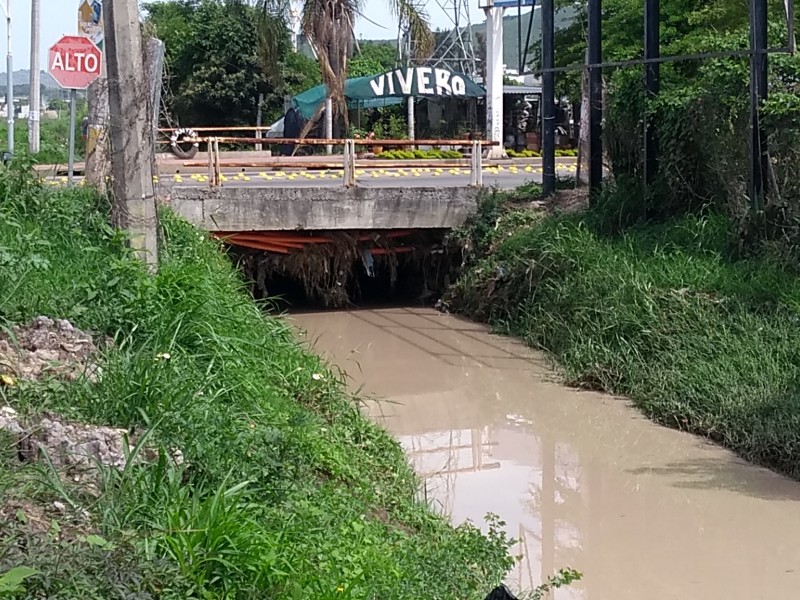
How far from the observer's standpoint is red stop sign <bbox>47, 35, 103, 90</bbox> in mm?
10320

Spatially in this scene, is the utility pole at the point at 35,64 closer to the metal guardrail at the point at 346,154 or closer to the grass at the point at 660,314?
the metal guardrail at the point at 346,154

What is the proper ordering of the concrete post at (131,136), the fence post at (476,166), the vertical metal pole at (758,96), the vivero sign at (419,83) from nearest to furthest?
1. the concrete post at (131,136)
2. the vertical metal pole at (758,96)
3. the fence post at (476,166)
4. the vivero sign at (419,83)

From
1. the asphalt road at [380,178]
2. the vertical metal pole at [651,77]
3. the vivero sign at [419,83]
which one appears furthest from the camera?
the vivero sign at [419,83]

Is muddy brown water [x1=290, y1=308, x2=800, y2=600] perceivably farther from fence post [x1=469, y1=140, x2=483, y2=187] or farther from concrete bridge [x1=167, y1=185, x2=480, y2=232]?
fence post [x1=469, y1=140, x2=483, y2=187]

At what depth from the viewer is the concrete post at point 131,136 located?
29.3 ft

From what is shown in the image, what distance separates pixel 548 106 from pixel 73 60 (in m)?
7.53

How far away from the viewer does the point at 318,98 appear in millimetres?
29484

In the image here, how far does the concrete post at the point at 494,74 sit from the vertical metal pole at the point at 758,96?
634 inches

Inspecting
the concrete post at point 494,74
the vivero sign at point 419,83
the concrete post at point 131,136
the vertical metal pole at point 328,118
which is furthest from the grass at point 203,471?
the vivero sign at point 419,83

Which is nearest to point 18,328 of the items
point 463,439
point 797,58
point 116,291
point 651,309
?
point 116,291

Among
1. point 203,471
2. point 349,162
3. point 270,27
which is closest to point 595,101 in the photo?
point 349,162

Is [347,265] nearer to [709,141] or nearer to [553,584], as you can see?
[709,141]

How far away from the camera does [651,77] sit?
45.0ft

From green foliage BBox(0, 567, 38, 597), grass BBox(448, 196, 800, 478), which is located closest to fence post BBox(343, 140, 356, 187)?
grass BBox(448, 196, 800, 478)
